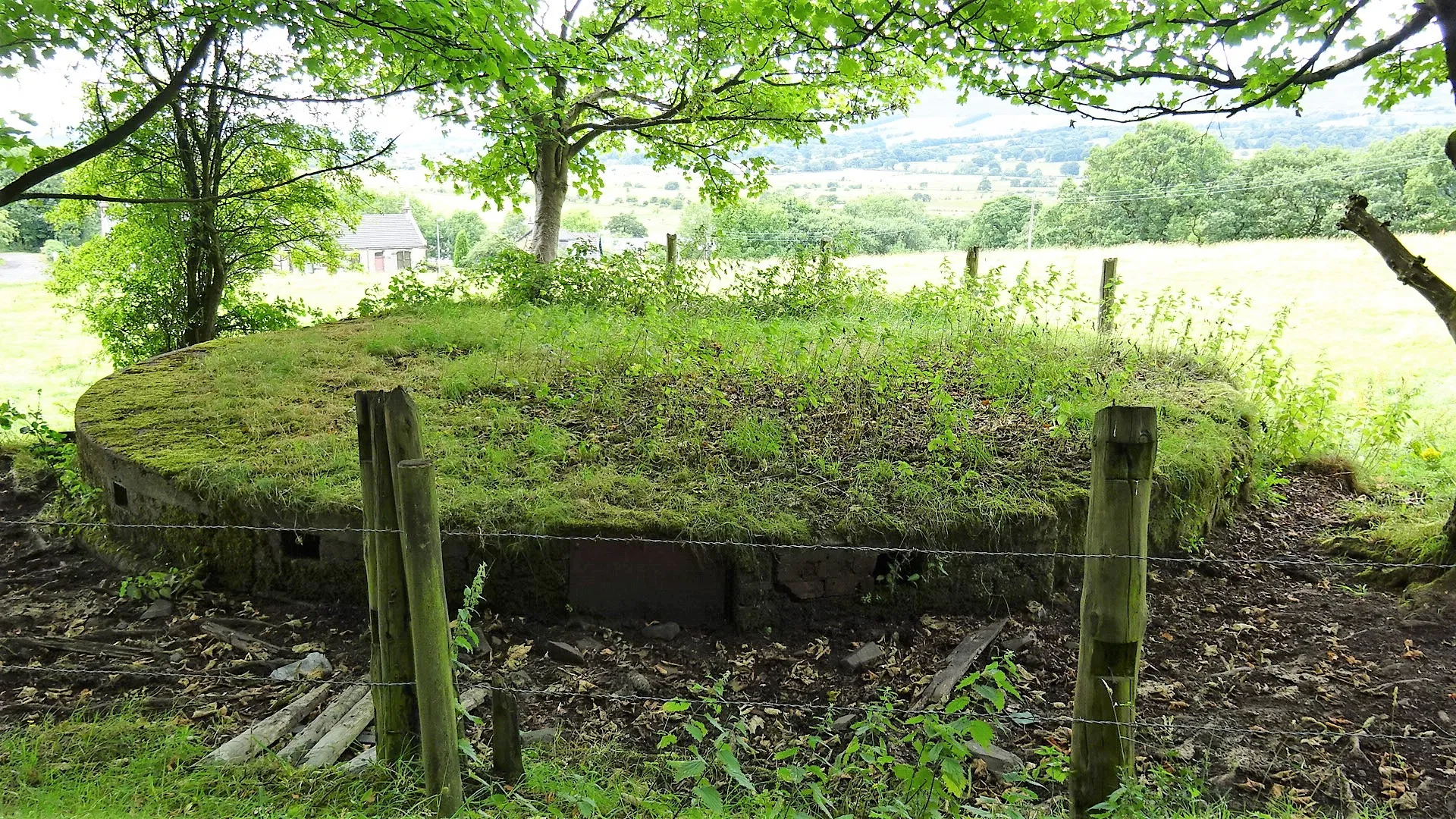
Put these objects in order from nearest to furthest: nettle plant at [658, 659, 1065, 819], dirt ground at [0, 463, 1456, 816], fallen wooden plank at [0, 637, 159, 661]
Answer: nettle plant at [658, 659, 1065, 819] < dirt ground at [0, 463, 1456, 816] < fallen wooden plank at [0, 637, 159, 661]

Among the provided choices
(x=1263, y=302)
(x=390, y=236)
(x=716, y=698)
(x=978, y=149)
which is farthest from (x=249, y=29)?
(x=978, y=149)

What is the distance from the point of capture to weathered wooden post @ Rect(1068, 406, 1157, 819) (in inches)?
101

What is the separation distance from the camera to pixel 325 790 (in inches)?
123

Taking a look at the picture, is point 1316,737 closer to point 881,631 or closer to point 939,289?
point 881,631

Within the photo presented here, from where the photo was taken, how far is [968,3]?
478 centimetres

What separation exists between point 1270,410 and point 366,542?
29.3 feet

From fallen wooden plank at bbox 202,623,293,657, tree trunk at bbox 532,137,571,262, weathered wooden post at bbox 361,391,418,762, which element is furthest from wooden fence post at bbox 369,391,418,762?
tree trunk at bbox 532,137,571,262

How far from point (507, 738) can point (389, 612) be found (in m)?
0.62

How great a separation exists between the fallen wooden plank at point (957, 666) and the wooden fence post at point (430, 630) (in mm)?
2266

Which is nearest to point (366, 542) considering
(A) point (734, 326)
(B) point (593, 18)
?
(A) point (734, 326)

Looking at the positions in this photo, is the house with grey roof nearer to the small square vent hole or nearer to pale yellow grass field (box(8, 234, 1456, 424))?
pale yellow grass field (box(8, 234, 1456, 424))

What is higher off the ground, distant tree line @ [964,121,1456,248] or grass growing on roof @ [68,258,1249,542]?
distant tree line @ [964,121,1456,248]

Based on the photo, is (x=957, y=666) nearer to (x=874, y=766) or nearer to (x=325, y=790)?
(x=874, y=766)

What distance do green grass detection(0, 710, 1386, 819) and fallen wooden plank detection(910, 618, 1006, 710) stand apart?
0.67 meters
